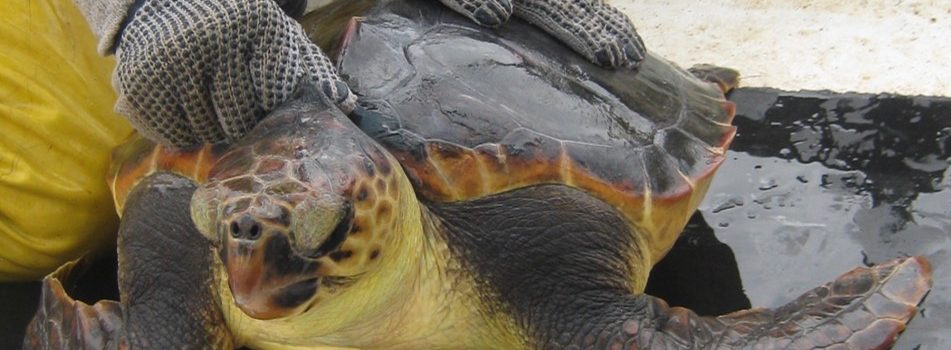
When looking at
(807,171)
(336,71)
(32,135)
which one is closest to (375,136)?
(336,71)

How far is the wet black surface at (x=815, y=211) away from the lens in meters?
1.68

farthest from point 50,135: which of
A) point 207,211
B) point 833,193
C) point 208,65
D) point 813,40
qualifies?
point 813,40

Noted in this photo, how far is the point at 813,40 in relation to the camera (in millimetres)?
2678

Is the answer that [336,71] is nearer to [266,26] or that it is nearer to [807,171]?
[266,26]

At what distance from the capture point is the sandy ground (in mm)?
2430

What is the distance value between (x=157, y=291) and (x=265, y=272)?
19.0 inches

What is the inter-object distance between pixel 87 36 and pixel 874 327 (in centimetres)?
148

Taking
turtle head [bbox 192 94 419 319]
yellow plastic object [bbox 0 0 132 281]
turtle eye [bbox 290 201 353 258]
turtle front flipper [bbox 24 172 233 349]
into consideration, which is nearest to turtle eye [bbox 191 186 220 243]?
turtle head [bbox 192 94 419 319]

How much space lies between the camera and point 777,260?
68.3 inches

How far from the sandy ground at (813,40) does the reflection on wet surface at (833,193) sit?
0.84 ft

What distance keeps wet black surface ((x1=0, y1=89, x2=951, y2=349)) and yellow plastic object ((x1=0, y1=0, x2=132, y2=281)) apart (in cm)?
12

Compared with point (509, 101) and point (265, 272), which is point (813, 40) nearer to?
point (509, 101)

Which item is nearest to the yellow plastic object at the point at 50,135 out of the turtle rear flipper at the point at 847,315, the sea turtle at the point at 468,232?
the sea turtle at the point at 468,232

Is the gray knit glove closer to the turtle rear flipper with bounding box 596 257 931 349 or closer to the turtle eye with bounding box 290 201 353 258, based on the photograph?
the turtle eye with bounding box 290 201 353 258
